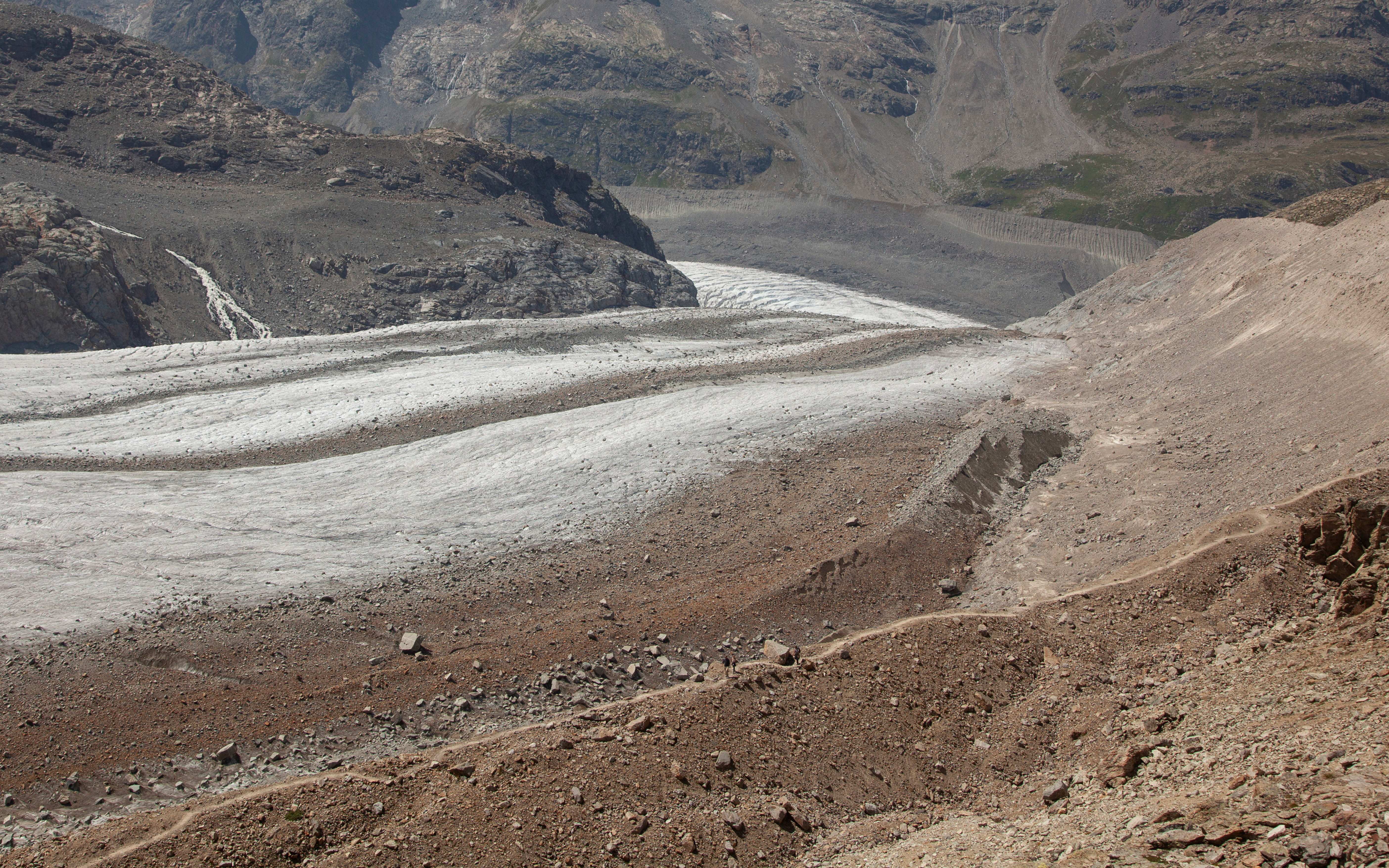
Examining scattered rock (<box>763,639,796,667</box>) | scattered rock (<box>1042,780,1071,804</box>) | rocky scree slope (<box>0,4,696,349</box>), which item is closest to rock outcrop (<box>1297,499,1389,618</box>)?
scattered rock (<box>1042,780,1071,804</box>)

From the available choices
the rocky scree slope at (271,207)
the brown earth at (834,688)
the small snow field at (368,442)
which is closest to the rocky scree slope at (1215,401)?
the brown earth at (834,688)

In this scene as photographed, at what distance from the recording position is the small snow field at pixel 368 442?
53.2 ft

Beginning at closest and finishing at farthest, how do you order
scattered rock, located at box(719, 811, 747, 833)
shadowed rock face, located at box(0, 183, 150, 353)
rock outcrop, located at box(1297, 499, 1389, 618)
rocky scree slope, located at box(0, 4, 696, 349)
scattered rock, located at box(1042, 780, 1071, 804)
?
scattered rock, located at box(719, 811, 747, 833)
scattered rock, located at box(1042, 780, 1071, 804)
rock outcrop, located at box(1297, 499, 1389, 618)
shadowed rock face, located at box(0, 183, 150, 353)
rocky scree slope, located at box(0, 4, 696, 349)

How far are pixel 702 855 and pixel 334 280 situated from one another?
1519 inches

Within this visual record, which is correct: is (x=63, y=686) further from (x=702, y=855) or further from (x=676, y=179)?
(x=676, y=179)

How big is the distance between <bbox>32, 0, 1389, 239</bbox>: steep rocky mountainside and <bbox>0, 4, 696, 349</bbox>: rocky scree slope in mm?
80992

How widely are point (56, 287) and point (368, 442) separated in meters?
20.6

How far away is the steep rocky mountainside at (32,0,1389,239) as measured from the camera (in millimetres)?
123375

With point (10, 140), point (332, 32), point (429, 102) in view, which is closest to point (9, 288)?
point (10, 140)

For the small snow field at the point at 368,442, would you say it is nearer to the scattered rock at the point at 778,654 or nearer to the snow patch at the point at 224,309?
the scattered rock at the point at 778,654

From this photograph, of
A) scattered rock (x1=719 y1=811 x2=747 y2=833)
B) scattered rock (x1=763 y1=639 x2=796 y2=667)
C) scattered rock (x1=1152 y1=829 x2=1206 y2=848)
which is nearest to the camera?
scattered rock (x1=1152 y1=829 x2=1206 y2=848)

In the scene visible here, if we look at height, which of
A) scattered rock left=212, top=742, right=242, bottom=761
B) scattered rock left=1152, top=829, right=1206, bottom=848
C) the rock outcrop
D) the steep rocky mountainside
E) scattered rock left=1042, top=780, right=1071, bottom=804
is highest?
the steep rocky mountainside

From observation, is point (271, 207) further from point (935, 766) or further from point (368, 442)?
point (935, 766)

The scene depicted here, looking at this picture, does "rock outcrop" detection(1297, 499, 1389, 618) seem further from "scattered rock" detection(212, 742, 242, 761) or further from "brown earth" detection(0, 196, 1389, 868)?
"scattered rock" detection(212, 742, 242, 761)
